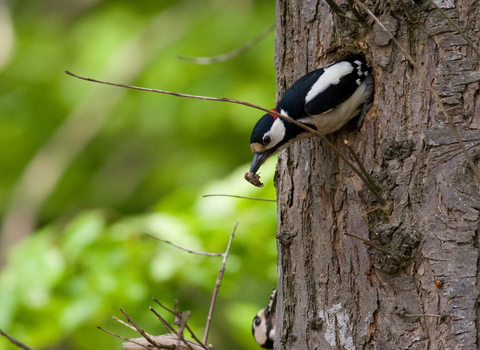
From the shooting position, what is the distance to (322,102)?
2.27 meters

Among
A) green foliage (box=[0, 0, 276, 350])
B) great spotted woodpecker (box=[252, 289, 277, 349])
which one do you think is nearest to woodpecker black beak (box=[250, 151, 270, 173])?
green foliage (box=[0, 0, 276, 350])

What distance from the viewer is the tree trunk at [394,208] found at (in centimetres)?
181

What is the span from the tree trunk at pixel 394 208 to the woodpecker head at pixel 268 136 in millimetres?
158

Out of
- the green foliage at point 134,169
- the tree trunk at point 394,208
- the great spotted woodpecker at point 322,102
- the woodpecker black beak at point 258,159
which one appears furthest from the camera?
the green foliage at point 134,169

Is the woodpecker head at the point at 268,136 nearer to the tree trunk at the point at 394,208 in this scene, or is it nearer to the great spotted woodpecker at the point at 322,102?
the great spotted woodpecker at the point at 322,102

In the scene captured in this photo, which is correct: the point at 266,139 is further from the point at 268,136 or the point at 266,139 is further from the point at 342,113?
the point at 342,113

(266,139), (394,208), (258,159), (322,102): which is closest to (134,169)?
(258,159)

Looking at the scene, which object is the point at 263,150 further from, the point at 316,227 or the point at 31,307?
the point at 31,307

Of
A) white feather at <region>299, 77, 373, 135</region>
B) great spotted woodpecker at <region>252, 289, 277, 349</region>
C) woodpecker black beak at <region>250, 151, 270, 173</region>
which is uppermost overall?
white feather at <region>299, 77, 373, 135</region>

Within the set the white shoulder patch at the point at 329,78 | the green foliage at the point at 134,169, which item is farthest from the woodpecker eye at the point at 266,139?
the green foliage at the point at 134,169

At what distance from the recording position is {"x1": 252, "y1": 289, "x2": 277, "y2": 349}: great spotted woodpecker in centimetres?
362

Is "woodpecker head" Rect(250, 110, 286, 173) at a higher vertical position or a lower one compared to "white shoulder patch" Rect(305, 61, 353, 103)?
lower

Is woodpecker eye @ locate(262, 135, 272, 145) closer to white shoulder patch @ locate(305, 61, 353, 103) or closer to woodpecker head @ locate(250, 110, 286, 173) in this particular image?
woodpecker head @ locate(250, 110, 286, 173)

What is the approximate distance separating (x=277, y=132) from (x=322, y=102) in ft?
0.86
